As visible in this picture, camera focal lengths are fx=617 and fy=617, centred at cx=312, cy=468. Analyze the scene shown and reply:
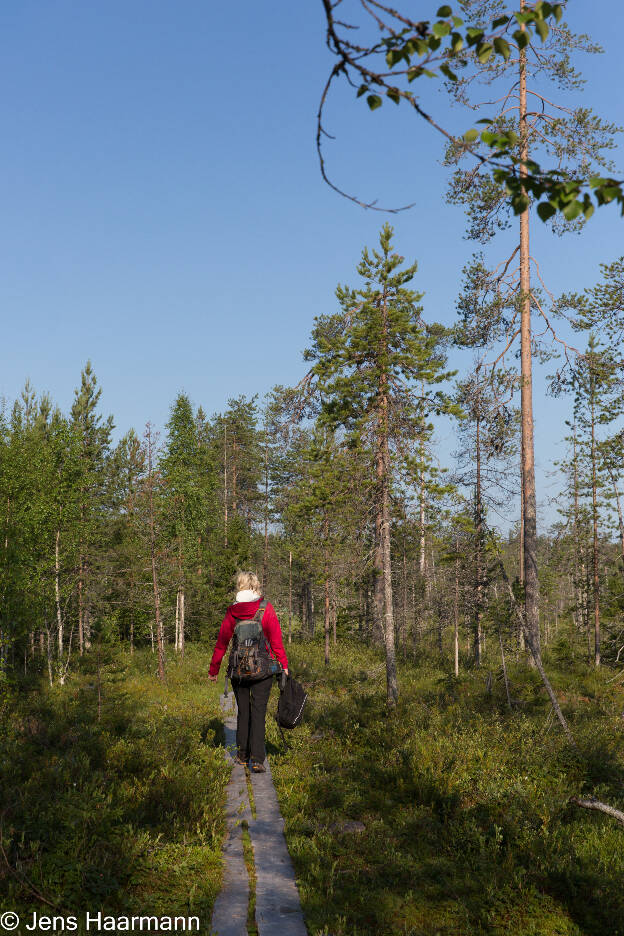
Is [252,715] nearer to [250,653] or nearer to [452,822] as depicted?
[250,653]

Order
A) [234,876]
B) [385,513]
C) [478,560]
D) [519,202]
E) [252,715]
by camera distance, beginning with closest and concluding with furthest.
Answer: [519,202] → [234,876] → [252,715] → [385,513] → [478,560]

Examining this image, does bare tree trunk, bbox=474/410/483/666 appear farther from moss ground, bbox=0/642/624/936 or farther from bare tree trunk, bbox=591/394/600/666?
moss ground, bbox=0/642/624/936

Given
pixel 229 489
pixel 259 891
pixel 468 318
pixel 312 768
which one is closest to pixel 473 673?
pixel 468 318

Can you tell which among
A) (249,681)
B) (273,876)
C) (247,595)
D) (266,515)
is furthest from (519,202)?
(266,515)

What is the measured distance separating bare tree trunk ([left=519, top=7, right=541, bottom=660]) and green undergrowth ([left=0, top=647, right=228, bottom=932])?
981 cm

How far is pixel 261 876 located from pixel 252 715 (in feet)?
9.16

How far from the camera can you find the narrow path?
15.8 feet

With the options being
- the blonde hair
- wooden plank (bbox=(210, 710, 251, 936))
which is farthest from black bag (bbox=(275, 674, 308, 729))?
the blonde hair

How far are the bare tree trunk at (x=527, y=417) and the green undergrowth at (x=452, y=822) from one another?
499cm

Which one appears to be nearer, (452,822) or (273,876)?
(273,876)

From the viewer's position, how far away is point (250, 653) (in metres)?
8.26

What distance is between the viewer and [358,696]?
53.5 feet

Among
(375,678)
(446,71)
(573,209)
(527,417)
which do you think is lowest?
(375,678)

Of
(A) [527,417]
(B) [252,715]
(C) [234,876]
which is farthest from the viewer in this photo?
(A) [527,417]
